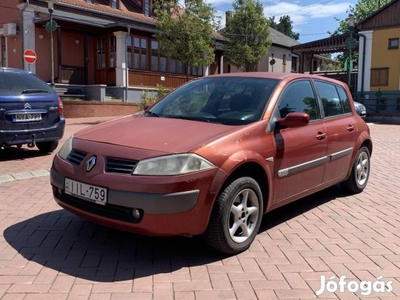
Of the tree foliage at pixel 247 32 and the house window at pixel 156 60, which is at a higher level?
the tree foliage at pixel 247 32

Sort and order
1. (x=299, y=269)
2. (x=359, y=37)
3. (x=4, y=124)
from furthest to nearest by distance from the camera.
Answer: (x=359, y=37) → (x=4, y=124) → (x=299, y=269)

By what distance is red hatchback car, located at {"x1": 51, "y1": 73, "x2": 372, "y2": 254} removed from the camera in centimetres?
336

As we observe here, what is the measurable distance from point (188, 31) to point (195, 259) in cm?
1623

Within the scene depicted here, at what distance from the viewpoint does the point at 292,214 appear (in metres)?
5.09

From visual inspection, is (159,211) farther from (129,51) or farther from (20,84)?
(129,51)

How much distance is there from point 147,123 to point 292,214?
211cm

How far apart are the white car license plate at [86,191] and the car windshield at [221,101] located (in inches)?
48.5

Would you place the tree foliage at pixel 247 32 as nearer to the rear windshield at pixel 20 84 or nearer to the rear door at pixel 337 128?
the rear windshield at pixel 20 84

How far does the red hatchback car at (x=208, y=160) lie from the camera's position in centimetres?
336

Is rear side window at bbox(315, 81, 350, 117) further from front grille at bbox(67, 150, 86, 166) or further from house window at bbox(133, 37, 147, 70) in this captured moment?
house window at bbox(133, 37, 147, 70)

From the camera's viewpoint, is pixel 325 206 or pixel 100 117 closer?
pixel 325 206

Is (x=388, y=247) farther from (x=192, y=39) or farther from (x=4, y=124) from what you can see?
(x=192, y=39)

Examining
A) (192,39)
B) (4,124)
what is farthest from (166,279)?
(192,39)

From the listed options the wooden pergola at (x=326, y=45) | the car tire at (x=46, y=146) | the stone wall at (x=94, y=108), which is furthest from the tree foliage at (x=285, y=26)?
the car tire at (x=46, y=146)
